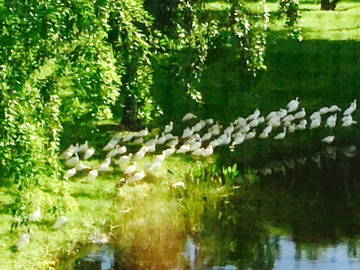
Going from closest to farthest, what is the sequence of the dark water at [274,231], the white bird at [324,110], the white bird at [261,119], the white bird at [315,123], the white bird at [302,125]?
the dark water at [274,231], the white bird at [261,119], the white bird at [302,125], the white bird at [315,123], the white bird at [324,110]

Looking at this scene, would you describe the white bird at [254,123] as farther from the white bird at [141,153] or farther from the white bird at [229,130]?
the white bird at [141,153]

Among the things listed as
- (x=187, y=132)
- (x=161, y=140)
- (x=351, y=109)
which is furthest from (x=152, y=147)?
(x=351, y=109)

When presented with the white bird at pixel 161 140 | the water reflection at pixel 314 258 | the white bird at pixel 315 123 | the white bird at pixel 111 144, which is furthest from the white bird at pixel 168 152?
the white bird at pixel 315 123

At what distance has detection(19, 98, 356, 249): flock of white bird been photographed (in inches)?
686

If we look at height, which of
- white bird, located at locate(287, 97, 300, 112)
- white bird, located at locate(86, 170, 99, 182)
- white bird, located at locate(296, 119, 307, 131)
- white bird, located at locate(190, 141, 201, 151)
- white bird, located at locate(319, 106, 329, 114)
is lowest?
white bird, located at locate(86, 170, 99, 182)

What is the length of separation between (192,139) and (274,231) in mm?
4307

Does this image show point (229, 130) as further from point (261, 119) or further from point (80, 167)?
point (80, 167)

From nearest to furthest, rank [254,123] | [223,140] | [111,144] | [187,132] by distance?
[111,144]
[223,140]
[187,132]
[254,123]

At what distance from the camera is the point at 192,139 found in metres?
19.2

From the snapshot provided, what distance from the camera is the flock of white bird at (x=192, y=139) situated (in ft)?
57.2

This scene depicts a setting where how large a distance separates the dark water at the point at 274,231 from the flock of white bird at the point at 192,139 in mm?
1441

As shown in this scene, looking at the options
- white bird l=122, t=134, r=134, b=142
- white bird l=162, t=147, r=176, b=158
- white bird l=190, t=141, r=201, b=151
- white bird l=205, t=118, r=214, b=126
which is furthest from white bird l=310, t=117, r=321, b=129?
white bird l=122, t=134, r=134, b=142

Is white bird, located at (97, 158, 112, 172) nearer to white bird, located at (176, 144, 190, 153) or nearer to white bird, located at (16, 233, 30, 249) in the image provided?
white bird, located at (176, 144, 190, 153)

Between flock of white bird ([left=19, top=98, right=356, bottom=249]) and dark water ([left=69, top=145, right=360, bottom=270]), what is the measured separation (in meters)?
1.44
